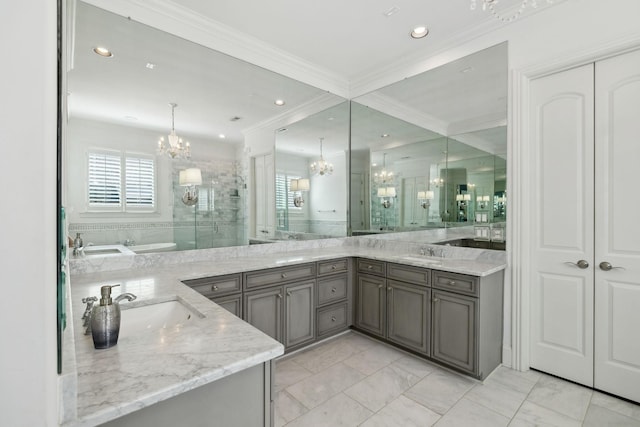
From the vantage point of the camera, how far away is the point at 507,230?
2.65m

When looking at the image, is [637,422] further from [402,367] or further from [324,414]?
[324,414]

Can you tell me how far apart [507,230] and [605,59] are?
1.43 metres

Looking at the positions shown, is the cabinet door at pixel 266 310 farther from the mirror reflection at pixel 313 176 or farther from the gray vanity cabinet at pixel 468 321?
the gray vanity cabinet at pixel 468 321

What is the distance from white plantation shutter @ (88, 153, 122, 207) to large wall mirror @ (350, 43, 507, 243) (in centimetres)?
266

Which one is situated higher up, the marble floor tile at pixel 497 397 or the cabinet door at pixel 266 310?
the cabinet door at pixel 266 310

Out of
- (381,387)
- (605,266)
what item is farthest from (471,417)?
(605,266)

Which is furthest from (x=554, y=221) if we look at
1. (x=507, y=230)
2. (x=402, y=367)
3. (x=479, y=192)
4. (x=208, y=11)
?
(x=208, y=11)

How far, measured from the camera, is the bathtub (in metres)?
2.45

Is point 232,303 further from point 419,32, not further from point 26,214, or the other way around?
point 419,32

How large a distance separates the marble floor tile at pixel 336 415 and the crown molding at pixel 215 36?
314 centimetres

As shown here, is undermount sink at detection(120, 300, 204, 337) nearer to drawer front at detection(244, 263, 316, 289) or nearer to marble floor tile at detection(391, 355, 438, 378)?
drawer front at detection(244, 263, 316, 289)

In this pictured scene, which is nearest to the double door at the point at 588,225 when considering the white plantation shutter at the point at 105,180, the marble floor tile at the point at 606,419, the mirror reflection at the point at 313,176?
the marble floor tile at the point at 606,419

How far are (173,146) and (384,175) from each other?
2.48 meters

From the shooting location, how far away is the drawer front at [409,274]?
2.72m
